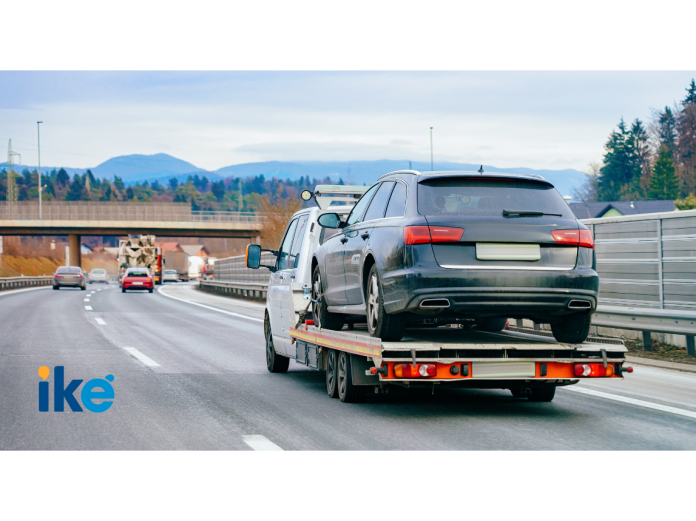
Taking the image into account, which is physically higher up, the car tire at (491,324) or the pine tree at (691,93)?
the pine tree at (691,93)

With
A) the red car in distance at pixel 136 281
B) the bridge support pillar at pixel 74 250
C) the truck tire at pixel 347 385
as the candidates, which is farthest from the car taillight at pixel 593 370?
the bridge support pillar at pixel 74 250

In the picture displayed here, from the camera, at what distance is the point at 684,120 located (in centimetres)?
10012

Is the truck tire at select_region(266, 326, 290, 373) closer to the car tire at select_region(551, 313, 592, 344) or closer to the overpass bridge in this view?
the car tire at select_region(551, 313, 592, 344)

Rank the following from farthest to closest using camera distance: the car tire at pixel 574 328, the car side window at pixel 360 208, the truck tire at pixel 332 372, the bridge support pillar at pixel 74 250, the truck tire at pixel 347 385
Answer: the bridge support pillar at pixel 74 250 < the car side window at pixel 360 208 < the truck tire at pixel 332 372 < the truck tire at pixel 347 385 < the car tire at pixel 574 328

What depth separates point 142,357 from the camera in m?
13.2

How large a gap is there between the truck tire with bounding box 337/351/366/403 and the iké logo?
2.15 meters

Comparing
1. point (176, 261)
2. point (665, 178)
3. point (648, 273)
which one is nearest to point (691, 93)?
point (665, 178)

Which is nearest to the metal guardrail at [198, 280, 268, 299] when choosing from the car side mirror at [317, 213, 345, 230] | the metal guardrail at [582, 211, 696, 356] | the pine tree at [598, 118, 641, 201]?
the metal guardrail at [582, 211, 696, 356]

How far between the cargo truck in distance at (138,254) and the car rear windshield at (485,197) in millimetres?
63427

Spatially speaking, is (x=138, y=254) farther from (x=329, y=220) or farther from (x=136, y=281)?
(x=329, y=220)

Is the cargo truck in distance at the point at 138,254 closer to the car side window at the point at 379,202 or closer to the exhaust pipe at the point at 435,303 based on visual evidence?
the car side window at the point at 379,202

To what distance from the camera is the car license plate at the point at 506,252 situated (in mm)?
7172
